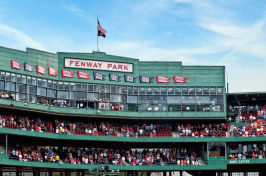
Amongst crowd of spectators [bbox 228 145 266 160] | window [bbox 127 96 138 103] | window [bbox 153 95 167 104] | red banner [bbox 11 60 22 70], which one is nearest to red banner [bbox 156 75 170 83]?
window [bbox 153 95 167 104]

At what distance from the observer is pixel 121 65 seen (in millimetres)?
69375

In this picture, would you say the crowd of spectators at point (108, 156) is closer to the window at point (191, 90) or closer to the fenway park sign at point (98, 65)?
the window at point (191, 90)

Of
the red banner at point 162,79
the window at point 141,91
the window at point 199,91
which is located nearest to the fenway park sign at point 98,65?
the window at point 141,91

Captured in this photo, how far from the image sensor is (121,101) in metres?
68.8

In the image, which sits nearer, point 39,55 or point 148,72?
point 39,55

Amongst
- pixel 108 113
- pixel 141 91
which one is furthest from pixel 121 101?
pixel 141 91

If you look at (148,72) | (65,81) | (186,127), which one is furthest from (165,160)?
(65,81)

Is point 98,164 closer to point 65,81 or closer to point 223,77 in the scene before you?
point 65,81

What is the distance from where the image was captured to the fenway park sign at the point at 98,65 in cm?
6688

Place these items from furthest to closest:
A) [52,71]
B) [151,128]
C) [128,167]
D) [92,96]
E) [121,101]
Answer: [151,128], [121,101], [92,96], [128,167], [52,71]

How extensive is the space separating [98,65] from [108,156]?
1168 centimetres

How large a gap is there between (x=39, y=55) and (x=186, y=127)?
847 inches

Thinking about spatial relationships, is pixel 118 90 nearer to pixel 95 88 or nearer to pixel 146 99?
pixel 95 88

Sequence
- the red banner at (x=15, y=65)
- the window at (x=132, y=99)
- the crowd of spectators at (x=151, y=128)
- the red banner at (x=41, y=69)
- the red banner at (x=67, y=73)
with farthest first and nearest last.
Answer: the window at (x=132, y=99) → the red banner at (x=67, y=73) → the crowd of spectators at (x=151, y=128) → the red banner at (x=41, y=69) → the red banner at (x=15, y=65)
